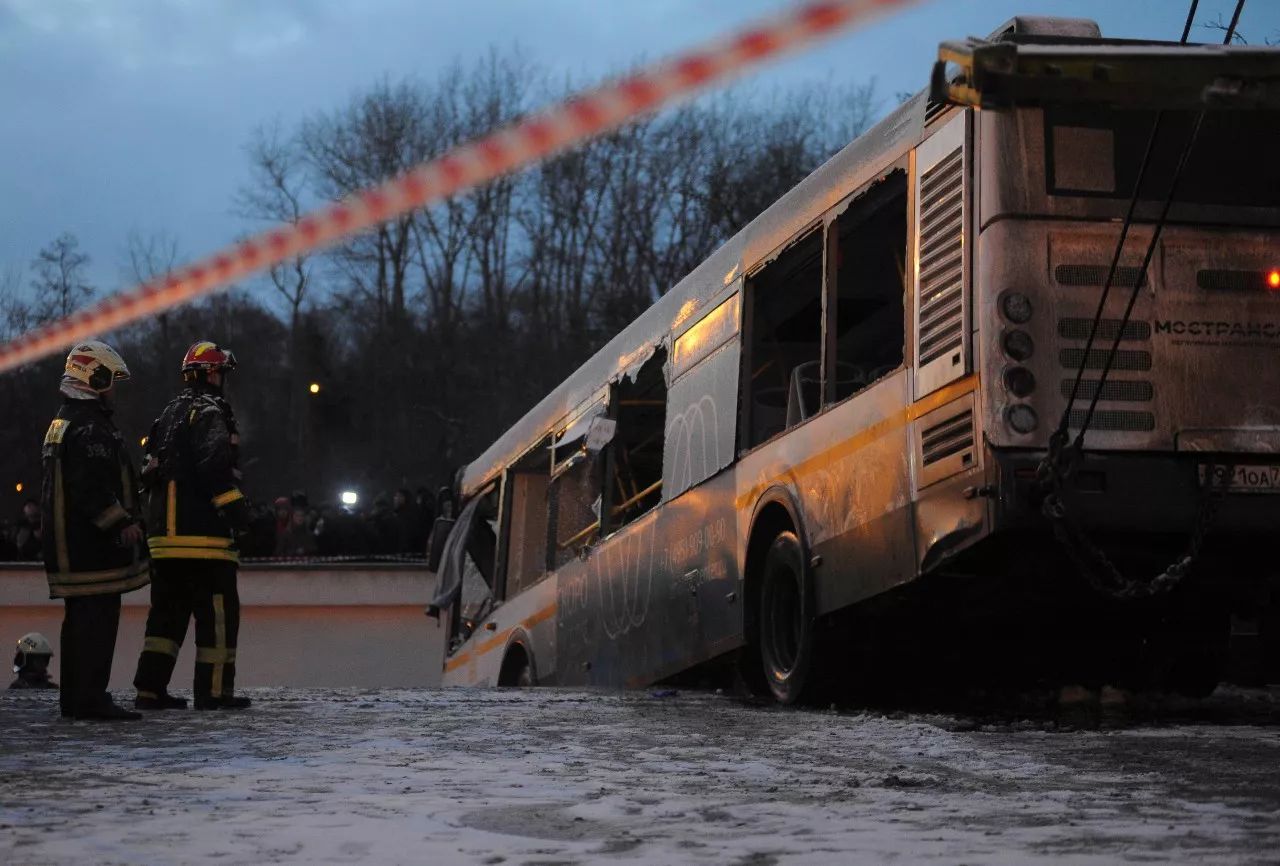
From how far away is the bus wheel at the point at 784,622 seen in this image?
11531 mm

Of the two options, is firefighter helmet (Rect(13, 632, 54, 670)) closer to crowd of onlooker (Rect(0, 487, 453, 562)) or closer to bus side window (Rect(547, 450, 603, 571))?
bus side window (Rect(547, 450, 603, 571))

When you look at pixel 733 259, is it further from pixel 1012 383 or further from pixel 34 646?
pixel 34 646

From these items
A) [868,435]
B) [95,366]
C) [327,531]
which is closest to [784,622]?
[868,435]

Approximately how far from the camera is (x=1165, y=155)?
9.94m

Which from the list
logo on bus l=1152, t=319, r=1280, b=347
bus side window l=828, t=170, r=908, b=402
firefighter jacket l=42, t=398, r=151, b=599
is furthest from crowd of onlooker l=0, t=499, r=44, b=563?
logo on bus l=1152, t=319, r=1280, b=347

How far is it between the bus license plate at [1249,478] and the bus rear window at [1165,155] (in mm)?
1218

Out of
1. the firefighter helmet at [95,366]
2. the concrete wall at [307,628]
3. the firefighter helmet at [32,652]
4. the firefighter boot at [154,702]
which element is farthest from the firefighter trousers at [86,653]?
the concrete wall at [307,628]

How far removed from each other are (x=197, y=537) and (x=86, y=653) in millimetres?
1049

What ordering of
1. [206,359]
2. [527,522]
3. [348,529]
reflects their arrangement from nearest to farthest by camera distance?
[206,359]
[527,522]
[348,529]

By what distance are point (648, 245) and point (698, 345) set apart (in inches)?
1357

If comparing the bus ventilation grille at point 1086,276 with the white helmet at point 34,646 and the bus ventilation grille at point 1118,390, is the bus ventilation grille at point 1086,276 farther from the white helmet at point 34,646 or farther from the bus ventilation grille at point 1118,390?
the white helmet at point 34,646

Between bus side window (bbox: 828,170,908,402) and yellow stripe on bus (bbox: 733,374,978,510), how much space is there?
28 centimetres

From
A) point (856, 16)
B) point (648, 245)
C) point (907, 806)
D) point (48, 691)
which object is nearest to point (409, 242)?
point (648, 245)

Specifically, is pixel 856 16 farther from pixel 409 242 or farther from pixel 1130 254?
pixel 409 242
